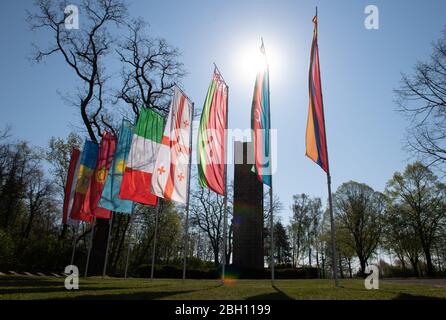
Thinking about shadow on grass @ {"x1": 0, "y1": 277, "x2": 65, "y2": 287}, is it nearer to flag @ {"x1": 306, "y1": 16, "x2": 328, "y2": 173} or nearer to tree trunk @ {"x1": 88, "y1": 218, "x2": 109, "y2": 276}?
tree trunk @ {"x1": 88, "y1": 218, "x2": 109, "y2": 276}

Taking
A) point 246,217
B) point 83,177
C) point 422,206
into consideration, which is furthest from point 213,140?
point 422,206

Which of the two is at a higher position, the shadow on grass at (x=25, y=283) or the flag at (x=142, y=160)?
the flag at (x=142, y=160)

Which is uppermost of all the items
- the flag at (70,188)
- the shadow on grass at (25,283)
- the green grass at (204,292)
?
the flag at (70,188)

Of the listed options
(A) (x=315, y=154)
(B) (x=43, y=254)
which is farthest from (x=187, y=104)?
(B) (x=43, y=254)

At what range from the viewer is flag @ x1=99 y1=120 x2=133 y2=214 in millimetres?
14953

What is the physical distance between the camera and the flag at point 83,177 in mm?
15734

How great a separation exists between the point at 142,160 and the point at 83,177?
190 inches

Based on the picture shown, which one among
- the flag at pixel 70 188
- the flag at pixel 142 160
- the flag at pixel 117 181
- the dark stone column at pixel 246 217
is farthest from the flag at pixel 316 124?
the dark stone column at pixel 246 217

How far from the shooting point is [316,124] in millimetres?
11492

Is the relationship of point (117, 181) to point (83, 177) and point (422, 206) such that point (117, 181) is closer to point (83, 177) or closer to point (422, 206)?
point (83, 177)

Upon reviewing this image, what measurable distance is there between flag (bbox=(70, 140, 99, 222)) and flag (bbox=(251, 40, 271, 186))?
Result: 9828mm

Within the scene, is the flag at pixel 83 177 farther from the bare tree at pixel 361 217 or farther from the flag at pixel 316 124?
the bare tree at pixel 361 217

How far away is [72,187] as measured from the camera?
16.3 meters

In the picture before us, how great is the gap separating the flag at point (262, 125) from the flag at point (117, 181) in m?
7.27
